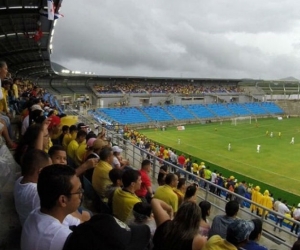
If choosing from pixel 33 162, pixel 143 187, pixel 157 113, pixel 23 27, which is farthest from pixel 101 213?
pixel 157 113

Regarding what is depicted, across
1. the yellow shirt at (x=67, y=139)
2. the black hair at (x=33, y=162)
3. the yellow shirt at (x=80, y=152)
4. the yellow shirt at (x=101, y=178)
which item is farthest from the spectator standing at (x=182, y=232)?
the yellow shirt at (x=67, y=139)

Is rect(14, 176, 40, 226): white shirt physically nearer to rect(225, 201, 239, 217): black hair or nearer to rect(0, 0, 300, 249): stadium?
rect(0, 0, 300, 249): stadium

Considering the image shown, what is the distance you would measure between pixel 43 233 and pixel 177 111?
166 ft

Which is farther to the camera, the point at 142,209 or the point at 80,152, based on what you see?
the point at 80,152

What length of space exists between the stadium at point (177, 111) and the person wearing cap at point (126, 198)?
128 cm

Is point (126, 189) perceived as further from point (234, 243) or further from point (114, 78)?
point (114, 78)

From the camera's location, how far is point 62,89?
55.2m

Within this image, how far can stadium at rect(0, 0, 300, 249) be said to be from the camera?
14227mm

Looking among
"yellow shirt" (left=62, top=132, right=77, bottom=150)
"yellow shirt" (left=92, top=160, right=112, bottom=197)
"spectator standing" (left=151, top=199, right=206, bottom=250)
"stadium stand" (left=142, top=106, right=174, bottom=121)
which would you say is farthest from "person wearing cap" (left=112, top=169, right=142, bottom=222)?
"stadium stand" (left=142, top=106, right=174, bottom=121)

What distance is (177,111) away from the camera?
2063 inches

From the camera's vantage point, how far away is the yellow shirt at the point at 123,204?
4180 mm

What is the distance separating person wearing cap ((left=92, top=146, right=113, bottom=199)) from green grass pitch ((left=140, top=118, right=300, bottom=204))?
45.1ft

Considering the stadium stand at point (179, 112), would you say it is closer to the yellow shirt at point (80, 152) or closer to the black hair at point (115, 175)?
the yellow shirt at point (80, 152)

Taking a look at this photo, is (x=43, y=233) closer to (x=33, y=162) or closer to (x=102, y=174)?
(x=33, y=162)
